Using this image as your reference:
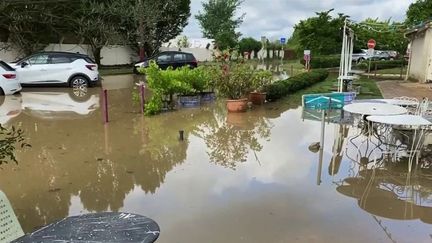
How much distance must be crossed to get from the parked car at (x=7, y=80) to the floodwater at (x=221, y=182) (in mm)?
4699

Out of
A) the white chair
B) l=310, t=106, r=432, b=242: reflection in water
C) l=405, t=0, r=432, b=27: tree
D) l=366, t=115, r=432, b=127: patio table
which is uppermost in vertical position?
l=405, t=0, r=432, b=27: tree

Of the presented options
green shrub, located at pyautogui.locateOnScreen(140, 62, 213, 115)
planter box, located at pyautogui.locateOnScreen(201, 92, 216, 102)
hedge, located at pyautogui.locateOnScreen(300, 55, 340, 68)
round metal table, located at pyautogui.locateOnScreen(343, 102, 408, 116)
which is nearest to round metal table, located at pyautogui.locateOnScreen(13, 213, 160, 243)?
round metal table, located at pyautogui.locateOnScreen(343, 102, 408, 116)

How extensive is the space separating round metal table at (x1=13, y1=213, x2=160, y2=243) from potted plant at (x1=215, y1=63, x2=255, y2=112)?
8.73 m

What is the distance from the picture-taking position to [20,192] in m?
5.45

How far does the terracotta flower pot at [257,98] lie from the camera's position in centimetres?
1259

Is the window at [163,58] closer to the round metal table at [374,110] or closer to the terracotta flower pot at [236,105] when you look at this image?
the terracotta flower pot at [236,105]

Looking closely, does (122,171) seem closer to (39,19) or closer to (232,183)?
(232,183)

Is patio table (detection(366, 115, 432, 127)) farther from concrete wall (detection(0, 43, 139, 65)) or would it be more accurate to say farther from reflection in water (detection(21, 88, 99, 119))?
concrete wall (detection(0, 43, 139, 65))

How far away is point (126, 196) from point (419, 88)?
1530cm

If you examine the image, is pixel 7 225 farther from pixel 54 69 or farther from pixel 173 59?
pixel 173 59

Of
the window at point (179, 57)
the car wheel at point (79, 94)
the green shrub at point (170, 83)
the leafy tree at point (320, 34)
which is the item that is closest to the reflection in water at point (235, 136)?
the green shrub at point (170, 83)

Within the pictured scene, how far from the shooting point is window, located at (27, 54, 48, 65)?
647 inches

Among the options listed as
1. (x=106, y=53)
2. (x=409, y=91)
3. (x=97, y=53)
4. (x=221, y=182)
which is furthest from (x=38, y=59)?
(x=409, y=91)

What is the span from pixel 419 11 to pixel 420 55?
14.3 m
